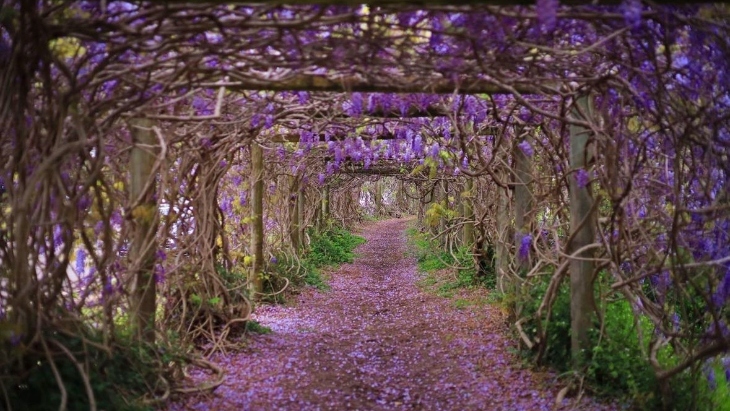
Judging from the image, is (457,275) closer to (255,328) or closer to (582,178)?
(255,328)

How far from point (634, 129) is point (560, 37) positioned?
4.25ft

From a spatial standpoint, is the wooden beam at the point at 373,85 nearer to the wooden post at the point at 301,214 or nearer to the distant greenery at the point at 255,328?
the distant greenery at the point at 255,328

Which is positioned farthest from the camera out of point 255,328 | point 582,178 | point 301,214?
point 301,214

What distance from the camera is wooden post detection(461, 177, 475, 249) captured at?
33.1 ft

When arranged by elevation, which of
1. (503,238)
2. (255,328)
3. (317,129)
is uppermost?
(317,129)

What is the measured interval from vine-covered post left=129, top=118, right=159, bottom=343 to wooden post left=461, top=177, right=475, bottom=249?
18.7 ft

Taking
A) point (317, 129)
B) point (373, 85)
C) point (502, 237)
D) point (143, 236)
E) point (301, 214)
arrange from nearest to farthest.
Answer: point (373, 85)
point (143, 236)
point (317, 129)
point (502, 237)
point (301, 214)

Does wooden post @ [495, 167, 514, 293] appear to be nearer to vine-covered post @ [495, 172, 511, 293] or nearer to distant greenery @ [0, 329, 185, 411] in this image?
vine-covered post @ [495, 172, 511, 293]

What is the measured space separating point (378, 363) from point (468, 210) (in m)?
5.26

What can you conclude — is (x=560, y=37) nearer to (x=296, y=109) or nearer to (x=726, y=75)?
(x=726, y=75)

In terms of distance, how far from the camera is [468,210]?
1113cm

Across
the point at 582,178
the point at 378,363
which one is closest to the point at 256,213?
the point at 378,363

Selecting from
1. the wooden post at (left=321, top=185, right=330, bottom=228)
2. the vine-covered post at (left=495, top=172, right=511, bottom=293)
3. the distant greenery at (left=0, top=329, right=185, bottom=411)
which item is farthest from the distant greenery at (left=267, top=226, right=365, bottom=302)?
the distant greenery at (left=0, top=329, right=185, bottom=411)

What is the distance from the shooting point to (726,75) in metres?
3.39
